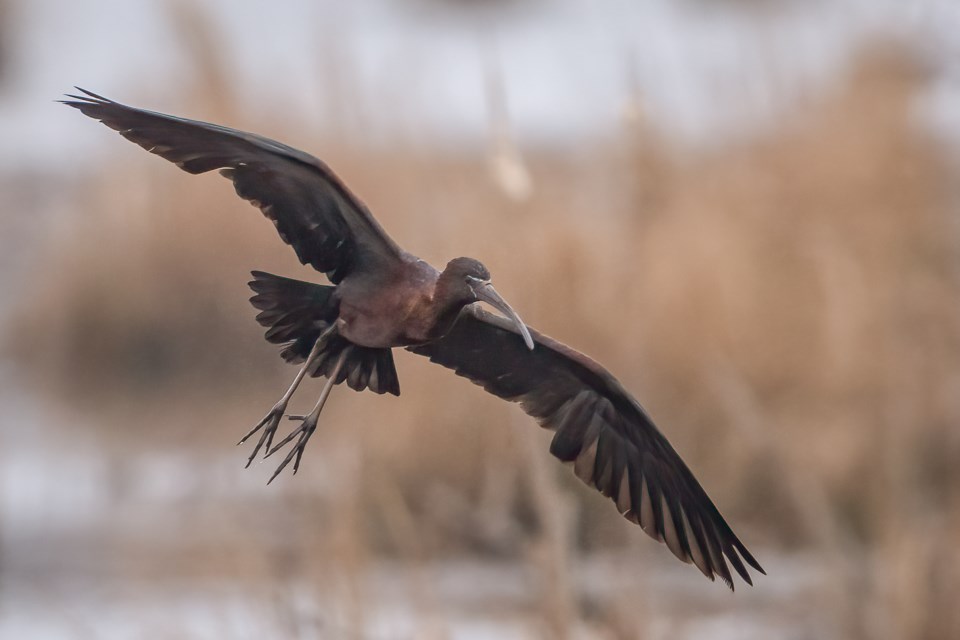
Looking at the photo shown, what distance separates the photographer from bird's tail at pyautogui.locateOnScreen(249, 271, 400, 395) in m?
1.67

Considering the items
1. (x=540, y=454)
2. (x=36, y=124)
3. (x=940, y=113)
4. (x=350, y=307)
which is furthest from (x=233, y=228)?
(x=350, y=307)

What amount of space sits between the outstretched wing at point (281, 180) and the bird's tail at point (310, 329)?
0.18 ft

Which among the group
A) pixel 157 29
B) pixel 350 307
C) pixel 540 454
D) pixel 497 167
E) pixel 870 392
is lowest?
pixel 350 307

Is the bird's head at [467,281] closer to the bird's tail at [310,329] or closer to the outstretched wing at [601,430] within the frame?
the bird's tail at [310,329]

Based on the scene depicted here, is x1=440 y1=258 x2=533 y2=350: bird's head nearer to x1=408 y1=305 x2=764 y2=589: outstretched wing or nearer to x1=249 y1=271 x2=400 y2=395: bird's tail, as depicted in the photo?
x1=249 y1=271 x2=400 y2=395: bird's tail

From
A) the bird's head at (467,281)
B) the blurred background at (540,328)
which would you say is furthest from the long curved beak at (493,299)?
the blurred background at (540,328)

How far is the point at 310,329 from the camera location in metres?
1.74

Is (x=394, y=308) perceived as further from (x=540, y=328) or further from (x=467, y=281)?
(x=540, y=328)

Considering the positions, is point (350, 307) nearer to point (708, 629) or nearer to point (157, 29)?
point (708, 629)

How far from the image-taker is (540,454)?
11.8 feet

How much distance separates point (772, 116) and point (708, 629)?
3186 millimetres

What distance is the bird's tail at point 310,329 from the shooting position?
65.9 inches

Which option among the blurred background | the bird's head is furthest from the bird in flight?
the blurred background

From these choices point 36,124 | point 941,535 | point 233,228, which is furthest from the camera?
point 36,124
